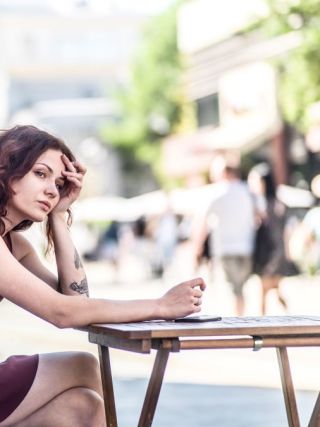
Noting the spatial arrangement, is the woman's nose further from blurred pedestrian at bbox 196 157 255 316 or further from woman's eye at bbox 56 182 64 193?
blurred pedestrian at bbox 196 157 255 316

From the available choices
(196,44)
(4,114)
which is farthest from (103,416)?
(4,114)

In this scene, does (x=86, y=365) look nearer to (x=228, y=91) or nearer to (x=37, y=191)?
(x=37, y=191)

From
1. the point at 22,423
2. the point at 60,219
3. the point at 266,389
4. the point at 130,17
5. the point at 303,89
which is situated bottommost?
the point at 266,389

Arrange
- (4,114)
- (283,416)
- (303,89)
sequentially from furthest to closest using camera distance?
(4,114), (303,89), (283,416)

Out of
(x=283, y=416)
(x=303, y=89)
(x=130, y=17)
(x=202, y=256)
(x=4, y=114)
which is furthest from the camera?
(x=130, y=17)

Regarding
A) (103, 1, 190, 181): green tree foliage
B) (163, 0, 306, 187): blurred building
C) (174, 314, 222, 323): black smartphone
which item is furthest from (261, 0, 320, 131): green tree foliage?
(103, 1, 190, 181): green tree foliage

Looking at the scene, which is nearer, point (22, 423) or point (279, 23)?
point (22, 423)

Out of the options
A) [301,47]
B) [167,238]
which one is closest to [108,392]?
[301,47]

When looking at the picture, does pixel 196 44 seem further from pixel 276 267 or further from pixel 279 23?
pixel 276 267

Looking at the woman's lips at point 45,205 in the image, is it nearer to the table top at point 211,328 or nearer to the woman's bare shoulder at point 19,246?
the woman's bare shoulder at point 19,246

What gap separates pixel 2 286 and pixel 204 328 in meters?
0.74

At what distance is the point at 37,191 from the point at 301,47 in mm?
24985

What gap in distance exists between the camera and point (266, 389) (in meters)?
9.87

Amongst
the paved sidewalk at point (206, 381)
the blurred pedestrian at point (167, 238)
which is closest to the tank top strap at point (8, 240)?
the paved sidewalk at point (206, 381)
